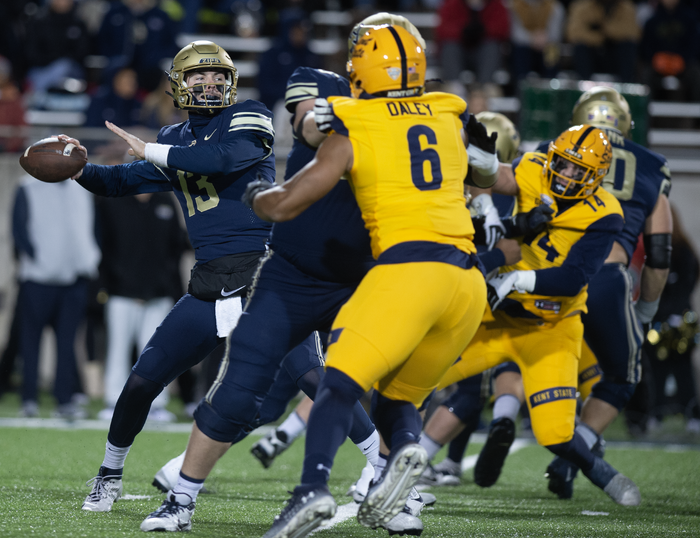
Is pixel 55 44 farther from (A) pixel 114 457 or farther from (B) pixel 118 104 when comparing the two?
(A) pixel 114 457

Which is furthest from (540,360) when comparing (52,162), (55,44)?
(55,44)

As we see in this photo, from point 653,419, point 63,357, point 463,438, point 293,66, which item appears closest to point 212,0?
point 293,66

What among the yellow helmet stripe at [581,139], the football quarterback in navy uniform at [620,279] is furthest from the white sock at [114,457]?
the yellow helmet stripe at [581,139]

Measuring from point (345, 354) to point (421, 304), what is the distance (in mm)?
294

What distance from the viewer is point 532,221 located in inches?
179

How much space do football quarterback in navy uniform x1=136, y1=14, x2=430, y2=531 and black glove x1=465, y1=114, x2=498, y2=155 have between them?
488 millimetres

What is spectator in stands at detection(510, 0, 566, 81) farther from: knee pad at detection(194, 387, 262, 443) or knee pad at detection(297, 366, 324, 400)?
knee pad at detection(194, 387, 262, 443)

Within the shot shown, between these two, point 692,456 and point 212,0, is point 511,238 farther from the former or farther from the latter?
point 212,0

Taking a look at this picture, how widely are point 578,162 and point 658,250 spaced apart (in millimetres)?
1184

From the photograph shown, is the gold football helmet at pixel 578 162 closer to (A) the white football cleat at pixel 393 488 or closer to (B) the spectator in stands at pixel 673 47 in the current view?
(A) the white football cleat at pixel 393 488

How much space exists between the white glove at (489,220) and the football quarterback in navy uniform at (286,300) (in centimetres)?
96

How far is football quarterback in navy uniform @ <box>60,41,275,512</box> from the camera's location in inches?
152

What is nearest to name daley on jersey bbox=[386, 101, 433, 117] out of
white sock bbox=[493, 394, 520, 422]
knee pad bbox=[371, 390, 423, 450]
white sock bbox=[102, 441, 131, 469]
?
knee pad bbox=[371, 390, 423, 450]

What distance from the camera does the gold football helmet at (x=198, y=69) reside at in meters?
4.07
